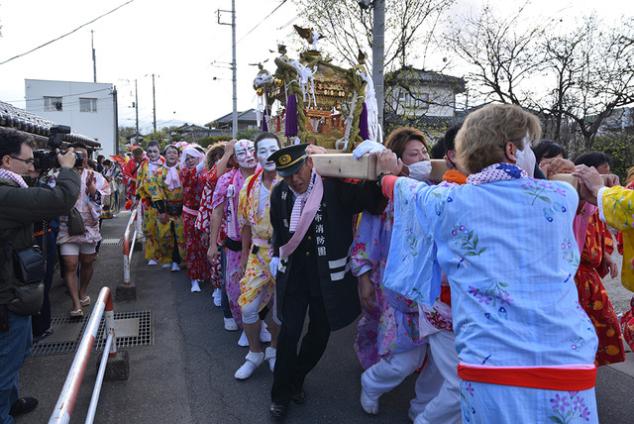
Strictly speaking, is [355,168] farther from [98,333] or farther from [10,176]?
[98,333]

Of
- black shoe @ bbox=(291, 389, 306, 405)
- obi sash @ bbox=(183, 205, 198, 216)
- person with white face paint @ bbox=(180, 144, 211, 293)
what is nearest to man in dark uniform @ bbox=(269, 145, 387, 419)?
black shoe @ bbox=(291, 389, 306, 405)

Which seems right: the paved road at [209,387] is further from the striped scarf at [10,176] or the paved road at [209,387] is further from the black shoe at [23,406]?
the striped scarf at [10,176]

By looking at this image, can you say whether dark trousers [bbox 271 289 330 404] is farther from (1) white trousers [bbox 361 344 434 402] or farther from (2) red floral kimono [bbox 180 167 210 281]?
(2) red floral kimono [bbox 180 167 210 281]

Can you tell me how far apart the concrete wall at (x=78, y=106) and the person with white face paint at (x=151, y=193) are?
32370 millimetres

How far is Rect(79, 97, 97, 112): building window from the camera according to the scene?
38000 mm

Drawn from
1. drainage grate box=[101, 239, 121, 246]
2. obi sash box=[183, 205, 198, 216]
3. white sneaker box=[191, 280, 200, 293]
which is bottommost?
drainage grate box=[101, 239, 121, 246]

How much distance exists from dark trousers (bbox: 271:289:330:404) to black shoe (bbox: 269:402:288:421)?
0.03 meters

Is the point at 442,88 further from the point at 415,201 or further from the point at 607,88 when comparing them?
the point at 415,201

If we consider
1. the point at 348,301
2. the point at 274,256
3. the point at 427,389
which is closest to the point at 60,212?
the point at 274,256

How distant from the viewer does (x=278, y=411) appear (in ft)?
10.4

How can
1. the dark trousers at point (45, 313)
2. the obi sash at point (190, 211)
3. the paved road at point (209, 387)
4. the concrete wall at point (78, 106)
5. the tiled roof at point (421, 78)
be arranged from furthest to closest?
the concrete wall at point (78, 106) → the tiled roof at point (421, 78) → the obi sash at point (190, 211) → the dark trousers at point (45, 313) → the paved road at point (209, 387)

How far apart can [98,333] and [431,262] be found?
4017mm

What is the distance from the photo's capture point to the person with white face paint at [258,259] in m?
3.78

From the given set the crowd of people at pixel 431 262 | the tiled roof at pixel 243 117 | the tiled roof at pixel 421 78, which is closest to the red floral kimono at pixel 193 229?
the crowd of people at pixel 431 262
